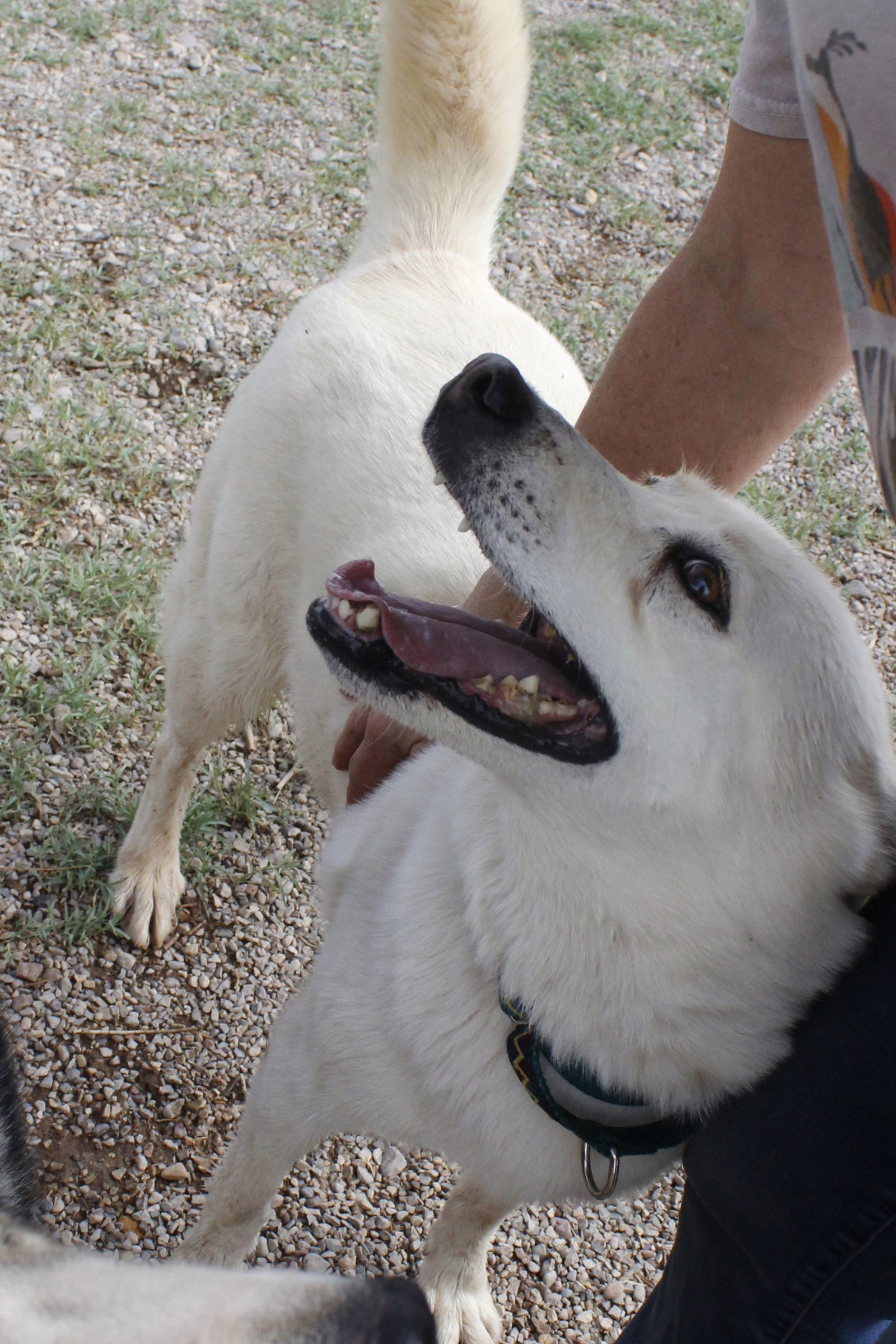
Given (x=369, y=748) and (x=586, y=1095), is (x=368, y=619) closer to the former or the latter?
(x=369, y=748)

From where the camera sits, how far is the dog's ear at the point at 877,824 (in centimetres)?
132

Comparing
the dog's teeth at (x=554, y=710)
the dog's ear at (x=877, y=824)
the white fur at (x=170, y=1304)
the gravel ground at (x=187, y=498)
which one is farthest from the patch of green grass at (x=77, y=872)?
the dog's ear at (x=877, y=824)

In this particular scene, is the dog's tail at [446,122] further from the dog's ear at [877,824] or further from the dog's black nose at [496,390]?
the dog's ear at [877,824]

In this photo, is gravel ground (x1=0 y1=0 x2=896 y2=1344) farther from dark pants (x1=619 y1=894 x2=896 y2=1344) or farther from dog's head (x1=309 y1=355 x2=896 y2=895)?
dog's head (x1=309 y1=355 x2=896 y2=895)

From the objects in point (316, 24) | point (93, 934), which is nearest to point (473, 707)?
point (93, 934)

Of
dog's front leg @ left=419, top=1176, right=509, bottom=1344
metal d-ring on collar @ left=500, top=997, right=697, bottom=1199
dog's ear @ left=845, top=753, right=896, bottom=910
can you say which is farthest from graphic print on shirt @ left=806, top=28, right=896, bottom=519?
dog's front leg @ left=419, top=1176, right=509, bottom=1344

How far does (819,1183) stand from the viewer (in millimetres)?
1324

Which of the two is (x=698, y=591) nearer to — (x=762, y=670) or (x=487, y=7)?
(x=762, y=670)

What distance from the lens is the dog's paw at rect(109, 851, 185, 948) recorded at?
92.6 inches

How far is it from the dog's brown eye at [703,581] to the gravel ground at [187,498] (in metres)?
1.51

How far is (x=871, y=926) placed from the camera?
1.37 metres

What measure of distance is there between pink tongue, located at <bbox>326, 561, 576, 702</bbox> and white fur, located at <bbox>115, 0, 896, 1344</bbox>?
0.09 metres

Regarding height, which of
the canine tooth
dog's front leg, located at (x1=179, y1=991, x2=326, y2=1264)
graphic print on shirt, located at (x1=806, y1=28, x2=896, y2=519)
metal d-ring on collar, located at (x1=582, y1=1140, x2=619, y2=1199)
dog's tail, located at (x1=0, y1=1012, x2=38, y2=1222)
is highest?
graphic print on shirt, located at (x1=806, y1=28, x2=896, y2=519)

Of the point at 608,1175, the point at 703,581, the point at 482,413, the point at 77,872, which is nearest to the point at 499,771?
the point at 703,581
